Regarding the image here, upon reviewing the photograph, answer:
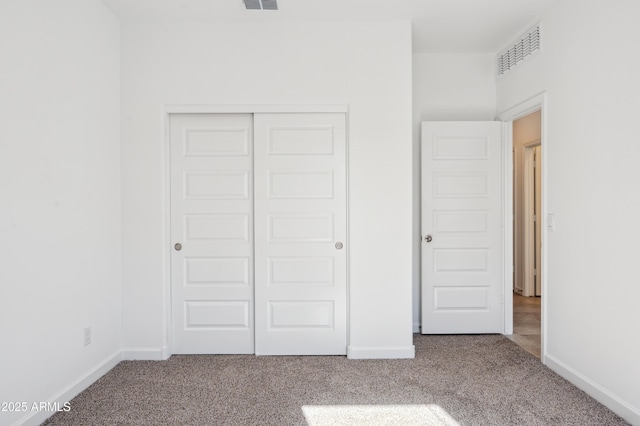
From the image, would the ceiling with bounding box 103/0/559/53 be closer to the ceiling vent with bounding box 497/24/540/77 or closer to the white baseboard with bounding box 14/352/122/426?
the ceiling vent with bounding box 497/24/540/77

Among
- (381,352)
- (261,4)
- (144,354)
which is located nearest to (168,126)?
(261,4)

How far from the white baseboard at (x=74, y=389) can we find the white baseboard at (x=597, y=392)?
136 inches

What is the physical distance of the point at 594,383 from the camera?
8.09 feet

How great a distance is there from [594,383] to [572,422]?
1.47 ft

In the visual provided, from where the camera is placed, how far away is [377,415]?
2.26m

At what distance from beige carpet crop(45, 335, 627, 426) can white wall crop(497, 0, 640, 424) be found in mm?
283

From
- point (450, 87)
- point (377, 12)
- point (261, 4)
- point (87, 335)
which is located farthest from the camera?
point (450, 87)

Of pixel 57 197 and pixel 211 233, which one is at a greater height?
pixel 57 197

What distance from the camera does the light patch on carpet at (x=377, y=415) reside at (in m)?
2.18

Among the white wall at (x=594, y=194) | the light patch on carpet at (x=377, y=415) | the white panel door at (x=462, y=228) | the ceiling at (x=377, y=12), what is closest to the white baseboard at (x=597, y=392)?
the white wall at (x=594, y=194)

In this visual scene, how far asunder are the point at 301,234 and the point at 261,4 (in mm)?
1848

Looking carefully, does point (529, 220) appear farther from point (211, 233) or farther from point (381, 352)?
point (211, 233)

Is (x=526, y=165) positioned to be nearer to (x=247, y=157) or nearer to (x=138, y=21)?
(x=247, y=157)

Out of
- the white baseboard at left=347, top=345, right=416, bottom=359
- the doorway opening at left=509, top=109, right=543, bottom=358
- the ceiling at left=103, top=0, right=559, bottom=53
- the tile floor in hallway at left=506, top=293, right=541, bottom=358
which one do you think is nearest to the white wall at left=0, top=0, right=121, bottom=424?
the ceiling at left=103, top=0, right=559, bottom=53
